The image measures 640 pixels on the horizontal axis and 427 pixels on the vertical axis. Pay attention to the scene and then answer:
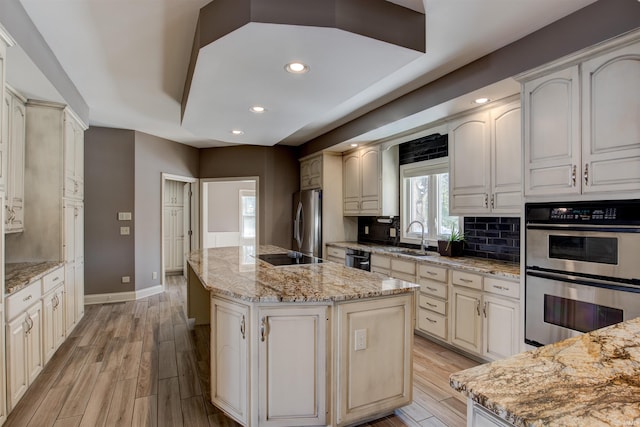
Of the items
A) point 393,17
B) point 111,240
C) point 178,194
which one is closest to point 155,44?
point 393,17

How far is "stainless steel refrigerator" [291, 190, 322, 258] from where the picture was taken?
17.0ft

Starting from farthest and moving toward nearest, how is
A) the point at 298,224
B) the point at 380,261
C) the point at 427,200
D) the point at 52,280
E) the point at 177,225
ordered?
1. the point at 177,225
2. the point at 298,224
3. the point at 427,200
4. the point at 380,261
5. the point at 52,280

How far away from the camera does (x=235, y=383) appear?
2.03 m

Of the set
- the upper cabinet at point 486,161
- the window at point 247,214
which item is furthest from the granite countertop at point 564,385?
the window at point 247,214

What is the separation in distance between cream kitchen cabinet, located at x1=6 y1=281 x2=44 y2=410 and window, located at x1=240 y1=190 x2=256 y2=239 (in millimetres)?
5663

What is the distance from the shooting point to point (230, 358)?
2.06 metres

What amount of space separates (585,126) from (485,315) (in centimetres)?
160

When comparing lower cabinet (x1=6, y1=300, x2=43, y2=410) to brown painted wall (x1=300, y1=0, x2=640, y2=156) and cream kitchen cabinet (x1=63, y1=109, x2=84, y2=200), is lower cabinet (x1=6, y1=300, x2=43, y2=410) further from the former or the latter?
brown painted wall (x1=300, y1=0, x2=640, y2=156)

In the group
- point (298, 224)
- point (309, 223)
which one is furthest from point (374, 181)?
point (298, 224)

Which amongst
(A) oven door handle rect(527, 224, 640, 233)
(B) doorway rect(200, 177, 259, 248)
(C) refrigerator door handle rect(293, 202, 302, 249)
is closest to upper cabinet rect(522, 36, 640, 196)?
(A) oven door handle rect(527, 224, 640, 233)

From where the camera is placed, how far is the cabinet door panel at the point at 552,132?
2129 millimetres

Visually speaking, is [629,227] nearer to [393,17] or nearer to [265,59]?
[393,17]

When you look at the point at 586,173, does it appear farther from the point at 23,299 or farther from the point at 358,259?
the point at 23,299

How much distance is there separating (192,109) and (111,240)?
2.82 meters
